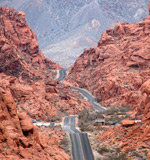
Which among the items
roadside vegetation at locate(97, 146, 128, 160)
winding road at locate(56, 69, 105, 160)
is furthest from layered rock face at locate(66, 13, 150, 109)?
roadside vegetation at locate(97, 146, 128, 160)

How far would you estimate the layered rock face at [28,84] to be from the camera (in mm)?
85562

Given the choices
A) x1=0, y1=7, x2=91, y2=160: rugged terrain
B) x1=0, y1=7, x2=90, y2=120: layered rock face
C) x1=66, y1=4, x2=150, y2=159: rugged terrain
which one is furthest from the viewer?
x1=66, y1=4, x2=150, y2=159: rugged terrain

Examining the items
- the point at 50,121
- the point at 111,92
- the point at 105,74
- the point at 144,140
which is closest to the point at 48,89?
the point at 50,121

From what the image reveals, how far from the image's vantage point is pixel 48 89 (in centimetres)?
10219

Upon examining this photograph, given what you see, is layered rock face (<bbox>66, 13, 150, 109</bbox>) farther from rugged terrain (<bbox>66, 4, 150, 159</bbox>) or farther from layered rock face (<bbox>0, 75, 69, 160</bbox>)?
layered rock face (<bbox>0, 75, 69, 160</bbox>)

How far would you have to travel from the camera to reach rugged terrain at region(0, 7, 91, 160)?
3659 cm

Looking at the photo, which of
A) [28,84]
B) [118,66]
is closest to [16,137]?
[28,84]

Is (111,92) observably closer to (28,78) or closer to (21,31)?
(28,78)

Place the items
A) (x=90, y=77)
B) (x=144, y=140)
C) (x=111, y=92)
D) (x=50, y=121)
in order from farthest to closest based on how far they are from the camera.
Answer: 1. (x=90, y=77)
2. (x=111, y=92)
3. (x=50, y=121)
4. (x=144, y=140)

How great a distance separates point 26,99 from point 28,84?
13.2 m

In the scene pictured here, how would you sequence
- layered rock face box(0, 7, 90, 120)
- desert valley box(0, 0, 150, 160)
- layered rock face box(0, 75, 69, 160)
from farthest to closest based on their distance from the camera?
layered rock face box(0, 7, 90, 120)
desert valley box(0, 0, 150, 160)
layered rock face box(0, 75, 69, 160)

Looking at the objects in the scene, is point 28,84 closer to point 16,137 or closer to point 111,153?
point 111,153

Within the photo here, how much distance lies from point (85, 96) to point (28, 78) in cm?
3281

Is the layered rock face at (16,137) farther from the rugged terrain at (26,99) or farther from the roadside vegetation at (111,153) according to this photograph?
the roadside vegetation at (111,153)
